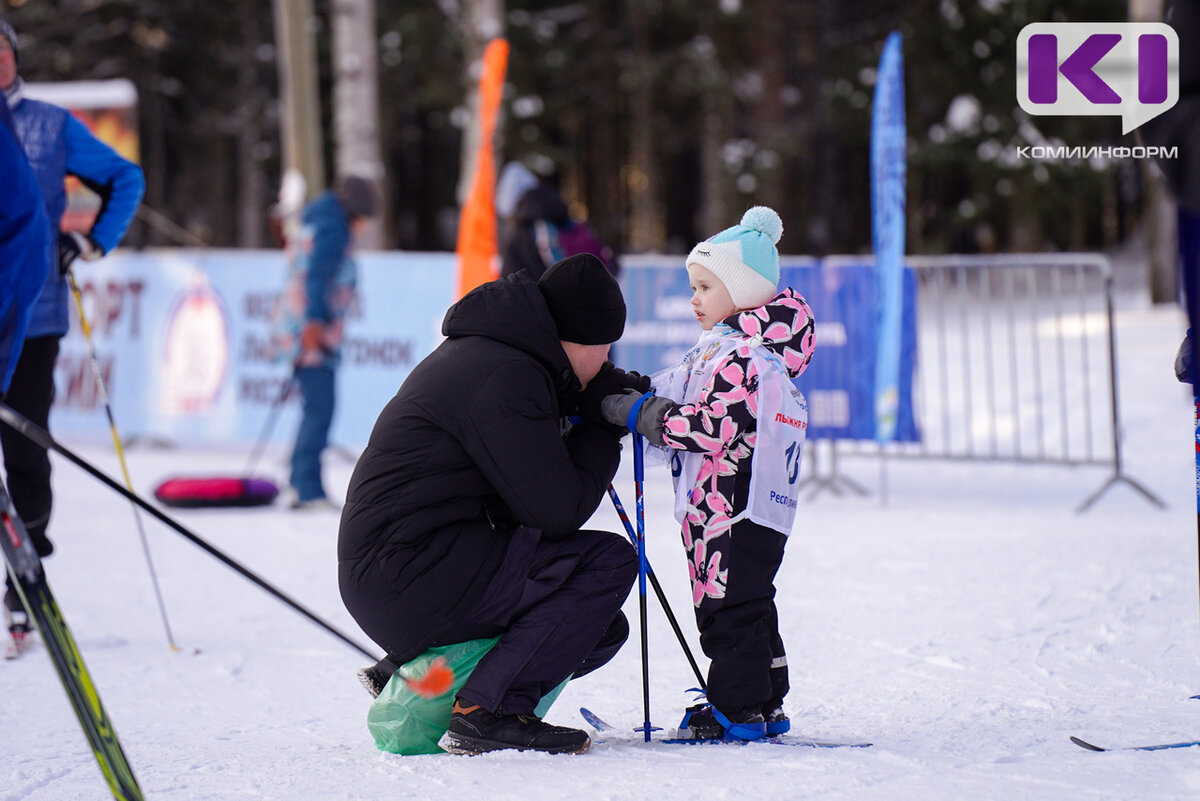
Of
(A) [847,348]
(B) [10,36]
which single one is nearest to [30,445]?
(B) [10,36]

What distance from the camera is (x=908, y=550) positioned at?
20.0 feet

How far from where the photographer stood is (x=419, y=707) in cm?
303

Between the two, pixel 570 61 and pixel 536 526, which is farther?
pixel 570 61

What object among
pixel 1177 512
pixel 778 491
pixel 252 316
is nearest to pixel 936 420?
pixel 1177 512

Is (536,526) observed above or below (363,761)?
above

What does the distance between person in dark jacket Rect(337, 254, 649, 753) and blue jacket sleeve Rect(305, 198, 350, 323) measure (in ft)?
14.6

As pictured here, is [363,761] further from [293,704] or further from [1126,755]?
[1126,755]

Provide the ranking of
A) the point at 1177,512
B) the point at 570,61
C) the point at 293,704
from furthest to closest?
1. the point at 570,61
2. the point at 1177,512
3. the point at 293,704

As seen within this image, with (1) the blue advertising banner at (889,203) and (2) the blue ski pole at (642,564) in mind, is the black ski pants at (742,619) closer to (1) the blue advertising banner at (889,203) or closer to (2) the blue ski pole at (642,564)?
(2) the blue ski pole at (642,564)

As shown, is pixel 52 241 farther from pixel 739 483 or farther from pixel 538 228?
pixel 538 228

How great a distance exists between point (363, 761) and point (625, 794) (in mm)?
721

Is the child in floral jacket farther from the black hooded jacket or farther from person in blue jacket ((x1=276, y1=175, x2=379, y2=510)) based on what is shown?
person in blue jacket ((x1=276, y1=175, x2=379, y2=510))

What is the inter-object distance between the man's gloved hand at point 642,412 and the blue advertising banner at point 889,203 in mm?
4473

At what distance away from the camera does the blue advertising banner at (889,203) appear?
23.8ft
